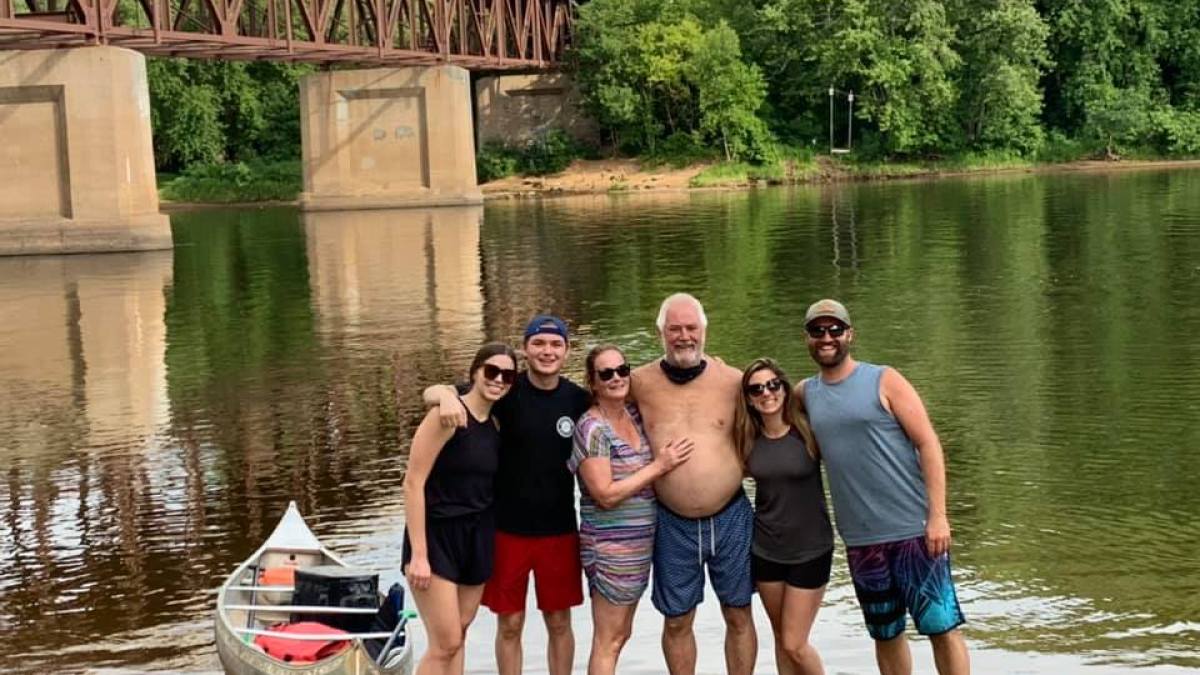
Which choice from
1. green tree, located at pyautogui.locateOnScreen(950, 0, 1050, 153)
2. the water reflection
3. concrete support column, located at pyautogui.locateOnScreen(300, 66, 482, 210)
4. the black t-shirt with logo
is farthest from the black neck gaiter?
green tree, located at pyautogui.locateOnScreen(950, 0, 1050, 153)

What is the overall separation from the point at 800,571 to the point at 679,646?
2.64 feet

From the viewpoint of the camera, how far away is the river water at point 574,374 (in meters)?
11.2

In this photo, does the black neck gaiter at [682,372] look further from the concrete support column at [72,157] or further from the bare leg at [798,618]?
the concrete support column at [72,157]

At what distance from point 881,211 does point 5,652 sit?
46477 millimetres

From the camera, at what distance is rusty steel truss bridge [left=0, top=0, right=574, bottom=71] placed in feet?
158

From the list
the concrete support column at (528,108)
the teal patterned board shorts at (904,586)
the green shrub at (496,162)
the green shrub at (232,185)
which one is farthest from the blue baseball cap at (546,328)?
the concrete support column at (528,108)

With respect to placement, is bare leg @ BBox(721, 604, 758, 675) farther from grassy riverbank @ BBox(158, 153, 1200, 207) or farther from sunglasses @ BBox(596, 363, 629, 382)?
grassy riverbank @ BBox(158, 153, 1200, 207)

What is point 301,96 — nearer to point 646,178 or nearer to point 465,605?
point 646,178

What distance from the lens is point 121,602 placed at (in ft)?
39.1

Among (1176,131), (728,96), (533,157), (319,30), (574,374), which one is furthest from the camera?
(533,157)

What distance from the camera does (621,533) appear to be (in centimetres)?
846

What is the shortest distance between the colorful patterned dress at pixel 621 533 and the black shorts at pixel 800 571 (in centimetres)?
58

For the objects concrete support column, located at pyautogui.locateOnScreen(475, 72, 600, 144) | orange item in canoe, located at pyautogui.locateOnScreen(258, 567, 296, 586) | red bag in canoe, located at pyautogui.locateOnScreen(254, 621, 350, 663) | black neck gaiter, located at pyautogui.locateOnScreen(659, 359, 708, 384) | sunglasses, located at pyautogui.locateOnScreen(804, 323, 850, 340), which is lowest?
red bag in canoe, located at pyautogui.locateOnScreen(254, 621, 350, 663)

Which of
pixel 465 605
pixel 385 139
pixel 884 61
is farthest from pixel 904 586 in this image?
pixel 884 61
